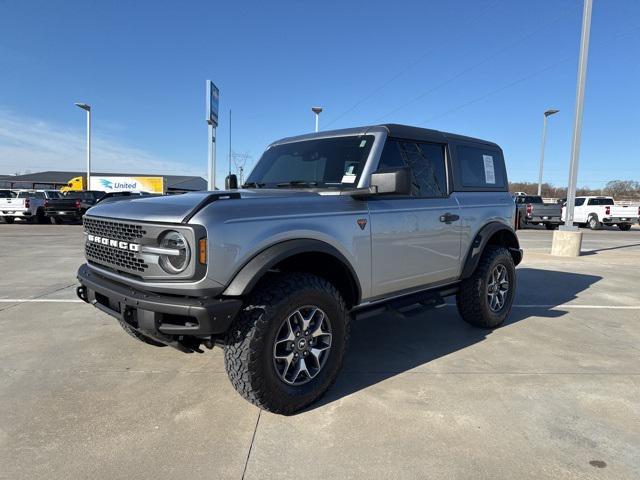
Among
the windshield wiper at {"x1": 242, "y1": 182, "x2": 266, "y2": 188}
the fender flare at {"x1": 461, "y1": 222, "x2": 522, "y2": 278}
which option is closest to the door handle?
the fender flare at {"x1": 461, "y1": 222, "x2": 522, "y2": 278}

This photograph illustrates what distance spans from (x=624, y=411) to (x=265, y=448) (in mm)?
2427

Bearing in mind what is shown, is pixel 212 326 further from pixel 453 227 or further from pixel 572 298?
pixel 572 298

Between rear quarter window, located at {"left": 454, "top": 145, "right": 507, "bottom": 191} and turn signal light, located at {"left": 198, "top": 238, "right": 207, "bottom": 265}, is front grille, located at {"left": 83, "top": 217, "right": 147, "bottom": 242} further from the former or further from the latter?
rear quarter window, located at {"left": 454, "top": 145, "right": 507, "bottom": 191}

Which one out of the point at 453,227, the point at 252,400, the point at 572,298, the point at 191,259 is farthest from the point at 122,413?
the point at 572,298

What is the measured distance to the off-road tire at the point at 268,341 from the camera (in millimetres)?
2695

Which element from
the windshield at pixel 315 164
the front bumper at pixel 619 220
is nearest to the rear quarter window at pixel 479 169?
the windshield at pixel 315 164

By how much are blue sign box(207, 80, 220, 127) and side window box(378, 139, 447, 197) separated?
46.9 feet

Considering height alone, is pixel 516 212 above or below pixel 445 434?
above

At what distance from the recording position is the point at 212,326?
8.23 ft

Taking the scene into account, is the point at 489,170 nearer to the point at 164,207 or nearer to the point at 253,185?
the point at 253,185

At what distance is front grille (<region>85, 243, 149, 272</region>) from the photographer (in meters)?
2.82

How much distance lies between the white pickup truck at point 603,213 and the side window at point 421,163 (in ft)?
69.5

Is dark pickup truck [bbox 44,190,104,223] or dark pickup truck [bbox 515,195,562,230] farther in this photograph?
dark pickup truck [bbox 515,195,562,230]

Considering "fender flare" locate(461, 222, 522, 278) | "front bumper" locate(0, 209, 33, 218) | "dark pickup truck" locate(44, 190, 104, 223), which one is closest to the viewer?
"fender flare" locate(461, 222, 522, 278)
